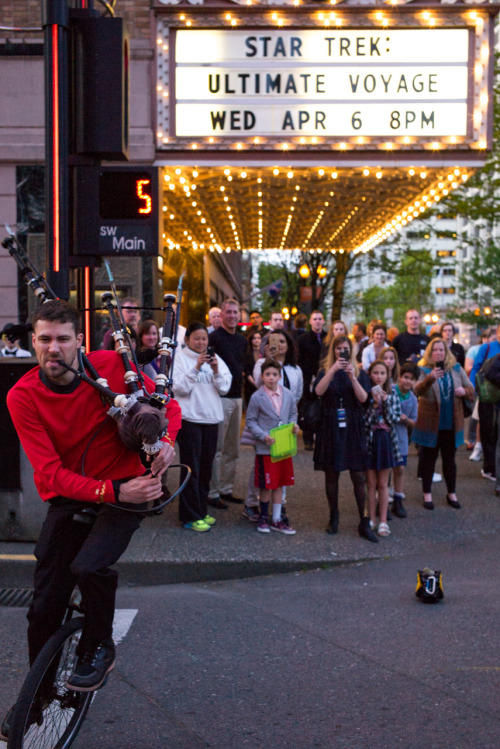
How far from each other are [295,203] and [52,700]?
43.1 feet

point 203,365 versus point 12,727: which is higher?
point 203,365

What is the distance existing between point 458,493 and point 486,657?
4974 millimetres

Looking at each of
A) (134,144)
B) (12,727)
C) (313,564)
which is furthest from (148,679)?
(134,144)

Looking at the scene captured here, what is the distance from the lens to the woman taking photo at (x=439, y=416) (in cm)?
879

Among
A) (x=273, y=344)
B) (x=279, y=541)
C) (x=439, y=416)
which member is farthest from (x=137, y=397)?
(x=439, y=416)

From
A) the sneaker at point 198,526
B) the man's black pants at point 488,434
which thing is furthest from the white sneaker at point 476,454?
the sneaker at point 198,526

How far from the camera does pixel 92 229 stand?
6445 mm

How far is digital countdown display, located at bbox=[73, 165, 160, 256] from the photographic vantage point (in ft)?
21.2

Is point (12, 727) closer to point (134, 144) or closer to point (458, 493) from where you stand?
point (458, 493)

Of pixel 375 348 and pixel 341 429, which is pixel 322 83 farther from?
pixel 341 429

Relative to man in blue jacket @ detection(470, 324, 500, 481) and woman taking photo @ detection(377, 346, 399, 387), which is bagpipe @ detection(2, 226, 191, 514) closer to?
woman taking photo @ detection(377, 346, 399, 387)

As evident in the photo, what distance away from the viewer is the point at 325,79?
36.9ft

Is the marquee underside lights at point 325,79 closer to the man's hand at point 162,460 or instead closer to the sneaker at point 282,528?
the sneaker at point 282,528

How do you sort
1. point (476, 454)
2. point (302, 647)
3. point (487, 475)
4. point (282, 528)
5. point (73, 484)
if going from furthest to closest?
point (476, 454)
point (487, 475)
point (282, 528)
point (302, 647)
point (73, 484)
